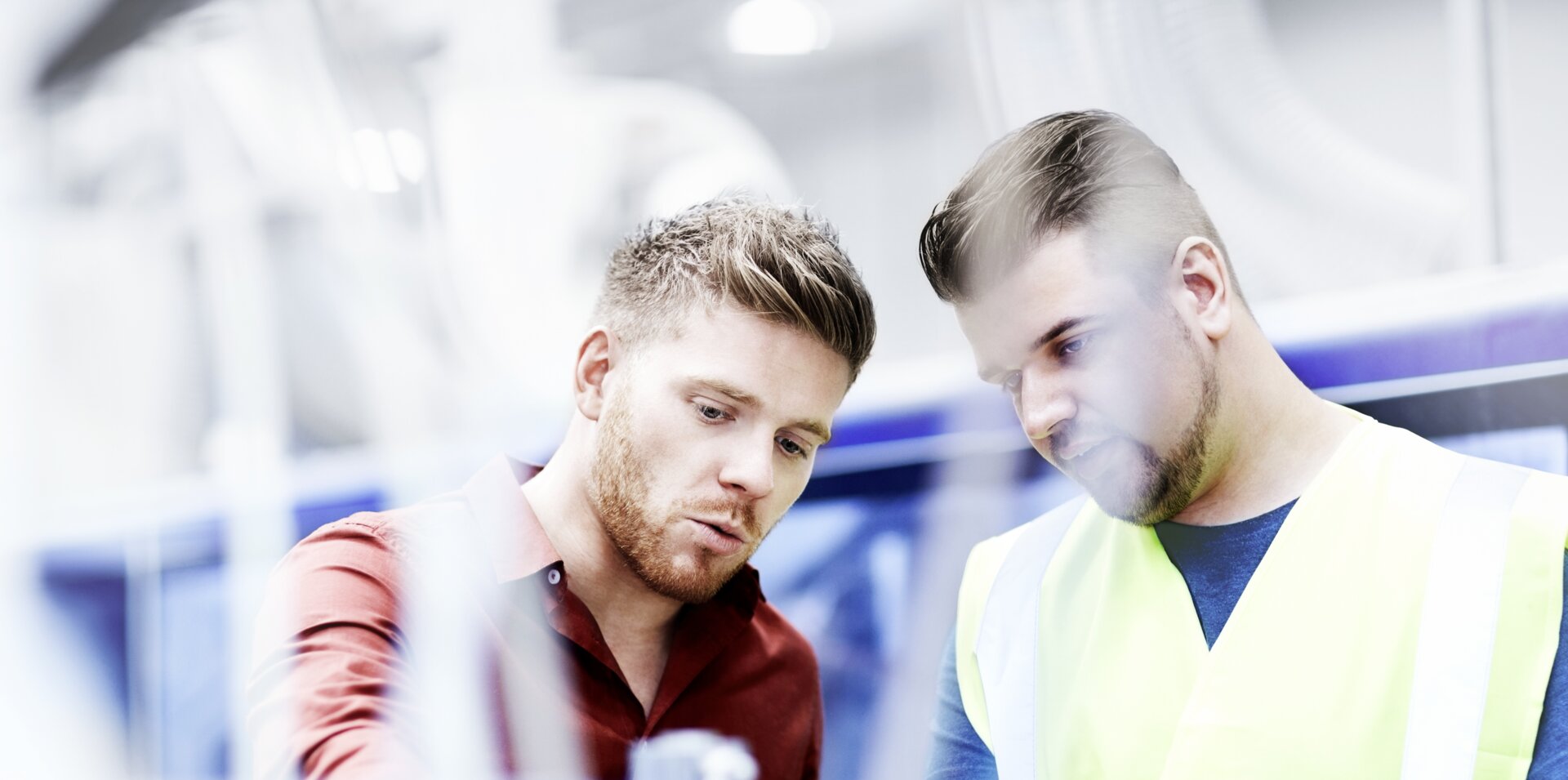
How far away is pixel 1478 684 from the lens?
2.14 ft

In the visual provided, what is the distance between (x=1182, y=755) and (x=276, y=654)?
1.92 ft

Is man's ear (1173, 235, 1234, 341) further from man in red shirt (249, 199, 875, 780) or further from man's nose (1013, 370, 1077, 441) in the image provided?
man in red shirt (249, 199, 875, 780)

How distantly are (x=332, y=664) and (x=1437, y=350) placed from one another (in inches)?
35.1

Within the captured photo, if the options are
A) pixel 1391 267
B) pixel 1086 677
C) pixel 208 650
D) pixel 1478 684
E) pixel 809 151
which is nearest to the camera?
pixel 1478 684

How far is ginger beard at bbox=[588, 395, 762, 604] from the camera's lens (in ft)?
2.65

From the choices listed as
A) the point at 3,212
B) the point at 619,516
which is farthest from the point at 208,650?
the point at 619,516

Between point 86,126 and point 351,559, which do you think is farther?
point 86,126

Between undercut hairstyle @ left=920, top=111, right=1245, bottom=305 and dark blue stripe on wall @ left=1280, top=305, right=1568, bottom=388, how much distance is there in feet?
0.85

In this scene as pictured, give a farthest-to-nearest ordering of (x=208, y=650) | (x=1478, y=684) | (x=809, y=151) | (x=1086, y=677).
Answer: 1. (x=208, y=650)
2. (x=809, y=151)
3. (x=1086, y=677)
4. (x=1478, y=684)

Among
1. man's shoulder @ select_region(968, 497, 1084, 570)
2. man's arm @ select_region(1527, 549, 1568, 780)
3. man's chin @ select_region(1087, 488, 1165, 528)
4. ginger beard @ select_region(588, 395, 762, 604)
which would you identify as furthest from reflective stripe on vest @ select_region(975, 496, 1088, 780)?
man's arm @ select_region(1527, 549, 1568, 780)

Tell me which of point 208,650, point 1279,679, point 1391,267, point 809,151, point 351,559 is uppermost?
point 809,151

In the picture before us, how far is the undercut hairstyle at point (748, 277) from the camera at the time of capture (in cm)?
81

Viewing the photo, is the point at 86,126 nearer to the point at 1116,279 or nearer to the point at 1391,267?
the point at 1116,279

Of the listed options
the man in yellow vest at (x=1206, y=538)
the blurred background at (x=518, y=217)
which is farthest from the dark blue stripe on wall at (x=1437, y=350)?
the man in yellow vest at (x=1206, y=538)
